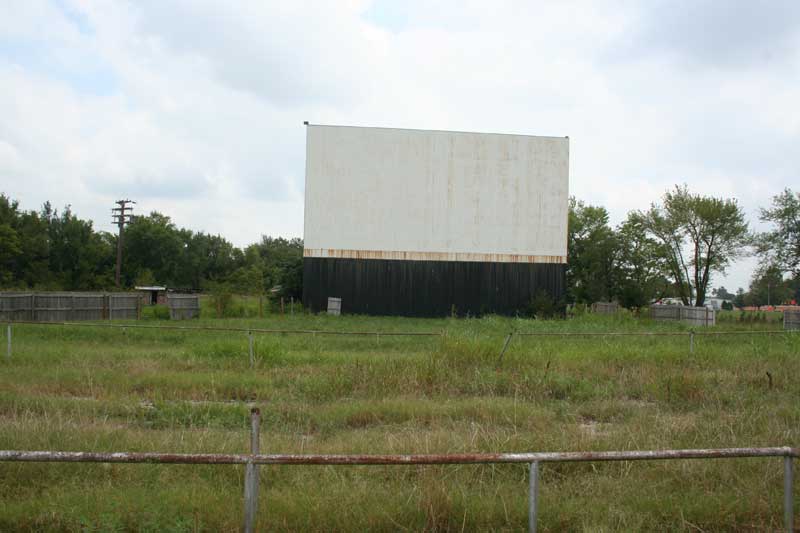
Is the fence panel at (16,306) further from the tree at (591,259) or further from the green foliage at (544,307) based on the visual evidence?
the tree at (591,259)

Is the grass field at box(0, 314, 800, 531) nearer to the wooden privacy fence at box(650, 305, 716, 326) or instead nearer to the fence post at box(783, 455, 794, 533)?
the fence post at box(783, 455, 794, 533)

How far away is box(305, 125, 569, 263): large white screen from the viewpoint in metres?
38.0

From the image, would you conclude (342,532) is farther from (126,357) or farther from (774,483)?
(126,357)

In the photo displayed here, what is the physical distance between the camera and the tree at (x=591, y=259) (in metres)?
63.1

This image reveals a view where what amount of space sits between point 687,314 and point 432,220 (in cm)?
1638

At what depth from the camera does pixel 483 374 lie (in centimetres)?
1245

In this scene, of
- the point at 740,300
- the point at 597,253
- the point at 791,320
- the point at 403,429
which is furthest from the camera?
the point at 740,300

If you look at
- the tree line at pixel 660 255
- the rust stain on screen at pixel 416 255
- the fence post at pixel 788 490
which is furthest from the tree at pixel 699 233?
the fence post at pixel 788 490

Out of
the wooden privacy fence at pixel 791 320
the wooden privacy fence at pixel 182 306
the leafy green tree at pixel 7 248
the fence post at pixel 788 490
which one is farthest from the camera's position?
the leafy green tree at pixel 7 248

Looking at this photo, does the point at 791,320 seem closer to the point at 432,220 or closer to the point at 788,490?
the point at 432,220

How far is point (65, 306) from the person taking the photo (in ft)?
107

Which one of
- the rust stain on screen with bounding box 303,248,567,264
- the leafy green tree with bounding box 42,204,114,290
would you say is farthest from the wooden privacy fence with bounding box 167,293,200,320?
the leafy green tree with bounding box 42,204,114,290

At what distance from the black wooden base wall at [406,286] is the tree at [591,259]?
27.7 m

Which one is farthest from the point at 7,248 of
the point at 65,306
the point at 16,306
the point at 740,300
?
the point at 740,300
